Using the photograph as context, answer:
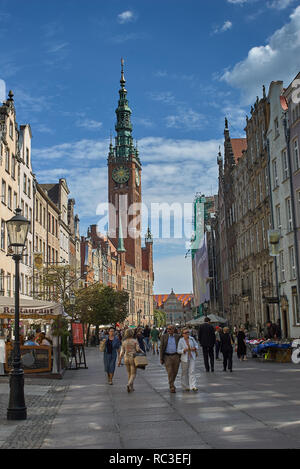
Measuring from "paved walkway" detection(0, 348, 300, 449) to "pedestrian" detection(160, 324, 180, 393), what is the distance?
0.52 metres

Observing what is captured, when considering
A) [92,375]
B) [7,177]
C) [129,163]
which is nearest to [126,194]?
[129,163]

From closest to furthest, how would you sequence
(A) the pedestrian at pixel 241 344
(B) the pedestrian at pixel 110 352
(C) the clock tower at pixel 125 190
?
(B) the pedestrian at pixel 110 352 < (A) the pedestrian at pixel 241 344 < (C) the clock tower at pixel 125 190

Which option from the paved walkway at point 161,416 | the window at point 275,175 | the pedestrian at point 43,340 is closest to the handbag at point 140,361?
the paved walkway at point 161,416

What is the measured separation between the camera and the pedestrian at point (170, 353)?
14.1 meters

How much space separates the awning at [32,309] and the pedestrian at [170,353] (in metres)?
6.87

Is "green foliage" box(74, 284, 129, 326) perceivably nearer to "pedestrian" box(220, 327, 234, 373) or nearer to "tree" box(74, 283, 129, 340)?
"tree" box(74, 283, 129, 340)

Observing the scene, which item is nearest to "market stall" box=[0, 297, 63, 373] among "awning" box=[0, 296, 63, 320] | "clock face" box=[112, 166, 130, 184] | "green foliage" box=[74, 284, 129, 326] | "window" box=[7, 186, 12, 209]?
"awning" box=[0, 296, 63, 320]

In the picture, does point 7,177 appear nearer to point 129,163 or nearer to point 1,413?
point 1,413

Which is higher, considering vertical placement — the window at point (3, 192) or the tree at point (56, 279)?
the window at point (3, 192)

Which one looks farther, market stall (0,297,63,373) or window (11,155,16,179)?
window (11,155,16,179)

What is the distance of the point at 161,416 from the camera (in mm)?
9938

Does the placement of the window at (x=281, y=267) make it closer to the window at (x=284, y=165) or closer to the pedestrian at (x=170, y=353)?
the window at (x=284, y=165)

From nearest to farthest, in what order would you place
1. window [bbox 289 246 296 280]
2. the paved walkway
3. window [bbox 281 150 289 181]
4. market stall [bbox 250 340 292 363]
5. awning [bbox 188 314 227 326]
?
the paved walkway < market stall [bbox 250 340 292 363] < window [bbox 289 246 296 280] < window [bbox 281 150 289 181] < awning [bbox 188 314 227 326]

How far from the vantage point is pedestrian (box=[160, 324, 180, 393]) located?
1405 centimetres
